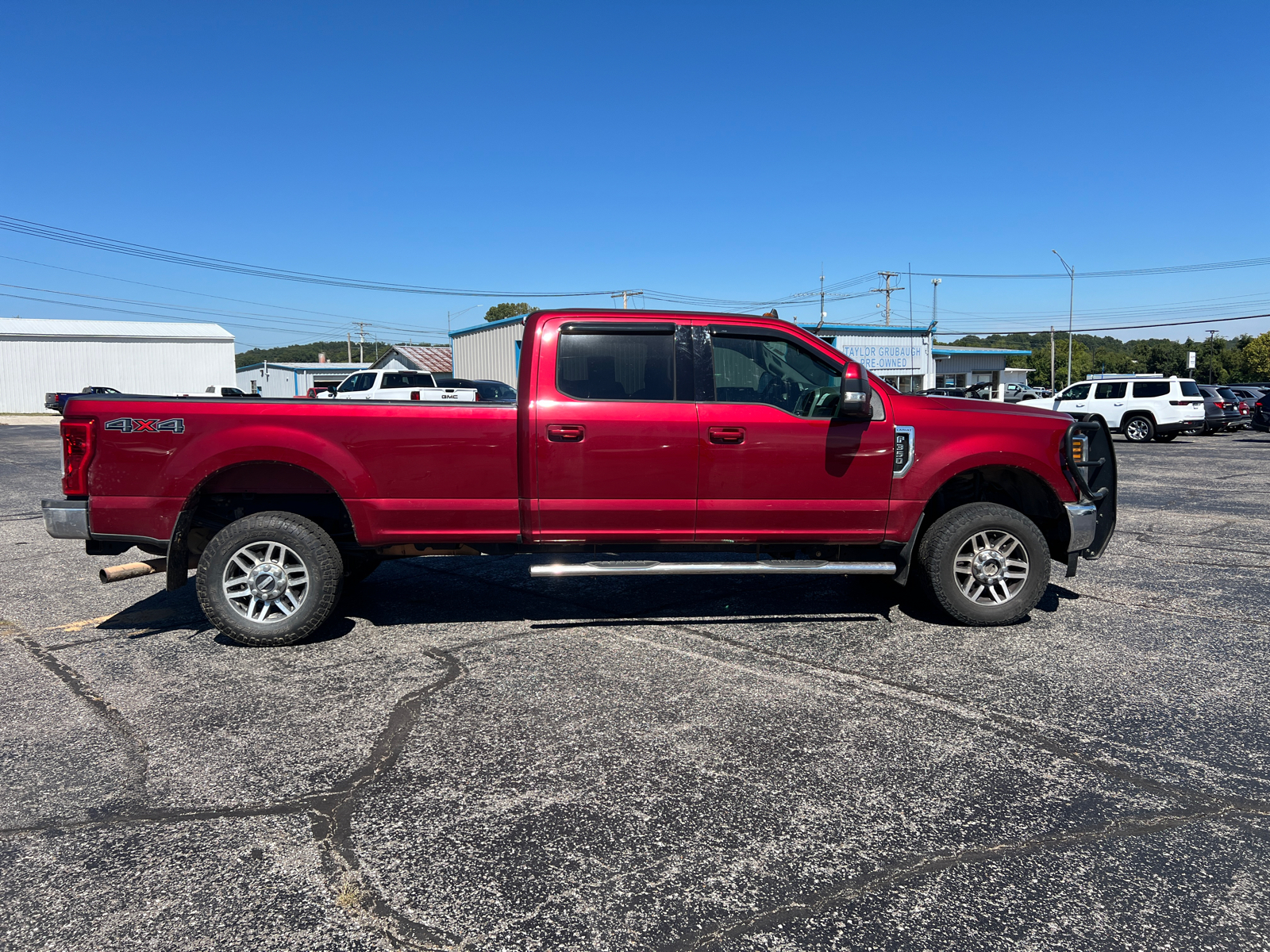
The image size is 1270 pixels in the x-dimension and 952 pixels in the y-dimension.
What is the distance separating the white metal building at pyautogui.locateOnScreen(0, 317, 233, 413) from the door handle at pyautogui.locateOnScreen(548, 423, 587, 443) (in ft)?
184

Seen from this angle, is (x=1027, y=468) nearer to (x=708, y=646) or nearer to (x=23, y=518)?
(x=708, y=646)

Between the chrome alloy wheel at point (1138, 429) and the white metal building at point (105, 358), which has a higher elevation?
the white metal building at point (105, 358)

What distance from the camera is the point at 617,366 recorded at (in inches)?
215

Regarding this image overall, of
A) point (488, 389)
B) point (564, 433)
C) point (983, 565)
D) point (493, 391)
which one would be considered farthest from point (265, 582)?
point (488, 389)

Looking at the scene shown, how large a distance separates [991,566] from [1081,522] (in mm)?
649

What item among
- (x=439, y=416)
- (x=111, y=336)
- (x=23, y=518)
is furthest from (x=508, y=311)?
(x=439, y=416)

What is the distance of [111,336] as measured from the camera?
177 feet

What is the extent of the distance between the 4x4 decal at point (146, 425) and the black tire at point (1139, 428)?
85.2 feet

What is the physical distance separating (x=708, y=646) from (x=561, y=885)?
2.61 m

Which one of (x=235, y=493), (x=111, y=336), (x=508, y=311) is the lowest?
(x=235, y=493)

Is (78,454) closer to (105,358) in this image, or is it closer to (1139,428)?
(1139,428)

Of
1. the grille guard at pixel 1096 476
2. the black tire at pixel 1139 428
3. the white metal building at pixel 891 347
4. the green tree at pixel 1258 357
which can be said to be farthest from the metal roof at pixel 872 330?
the green tree at pixel 1258 357

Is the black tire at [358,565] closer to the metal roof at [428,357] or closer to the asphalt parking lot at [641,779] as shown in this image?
the asphalt parking lot at [641,779]

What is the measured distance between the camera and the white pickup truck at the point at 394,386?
77.5ft
